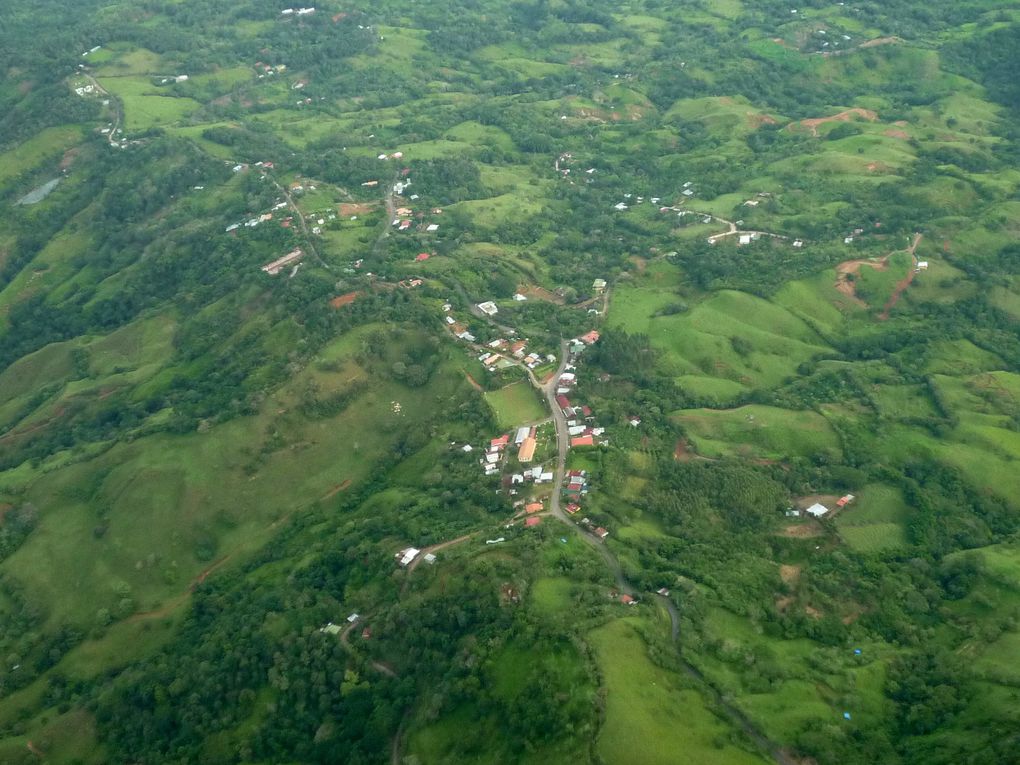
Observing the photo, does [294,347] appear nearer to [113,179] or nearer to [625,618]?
[625,618]

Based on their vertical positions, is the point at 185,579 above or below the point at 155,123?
below

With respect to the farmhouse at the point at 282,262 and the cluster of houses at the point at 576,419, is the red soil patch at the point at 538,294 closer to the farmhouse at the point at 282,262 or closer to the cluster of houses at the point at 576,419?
the cluster of houses at the point at 576,419

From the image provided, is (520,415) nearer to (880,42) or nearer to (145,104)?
(145,104)

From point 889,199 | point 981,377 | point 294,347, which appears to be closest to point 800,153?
point 889,199

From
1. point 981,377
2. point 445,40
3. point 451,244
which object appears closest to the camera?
point 981,377

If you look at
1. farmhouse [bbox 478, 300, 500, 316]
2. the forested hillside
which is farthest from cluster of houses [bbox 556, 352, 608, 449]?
farmhouse [bbox 478, 300, 500, 316]

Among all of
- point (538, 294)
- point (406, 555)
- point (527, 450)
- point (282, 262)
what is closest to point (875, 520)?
point (527, 450)

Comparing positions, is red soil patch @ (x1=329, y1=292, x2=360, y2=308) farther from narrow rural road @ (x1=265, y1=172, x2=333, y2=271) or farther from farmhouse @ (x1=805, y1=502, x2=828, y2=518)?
farmhouse @ (x1=805, y1=502, x2=828, y2=518)
